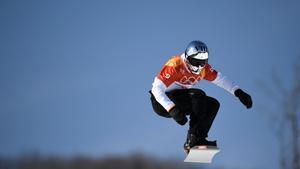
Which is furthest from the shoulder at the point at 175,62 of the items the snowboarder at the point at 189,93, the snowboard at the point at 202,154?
the snowboard at the point at 202,154

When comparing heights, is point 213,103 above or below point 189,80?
below

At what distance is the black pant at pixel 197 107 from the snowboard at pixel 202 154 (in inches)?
9.7

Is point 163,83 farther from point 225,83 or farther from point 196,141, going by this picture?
point 225,83

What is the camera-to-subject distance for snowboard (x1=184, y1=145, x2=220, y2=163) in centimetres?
1131

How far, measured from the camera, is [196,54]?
11.2m

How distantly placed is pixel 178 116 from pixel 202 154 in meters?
0.99

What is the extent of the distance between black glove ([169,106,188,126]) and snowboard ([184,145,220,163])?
0.62m

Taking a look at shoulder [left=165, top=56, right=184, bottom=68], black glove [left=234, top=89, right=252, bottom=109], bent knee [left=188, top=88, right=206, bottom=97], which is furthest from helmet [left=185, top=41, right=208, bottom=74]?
black glove [left=234, top=89, right=252, bottom=109]

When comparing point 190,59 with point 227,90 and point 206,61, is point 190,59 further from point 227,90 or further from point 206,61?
point 227,90

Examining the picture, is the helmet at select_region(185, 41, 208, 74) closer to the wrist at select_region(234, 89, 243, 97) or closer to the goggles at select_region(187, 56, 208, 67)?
the goggles at select_region(187, 56, 208, 67)

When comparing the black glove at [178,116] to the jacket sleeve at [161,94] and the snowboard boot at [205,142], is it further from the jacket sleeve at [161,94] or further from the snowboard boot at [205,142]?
the snowboard boot at [205,142]

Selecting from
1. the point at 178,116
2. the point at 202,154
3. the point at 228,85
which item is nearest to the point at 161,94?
the point at 178,116

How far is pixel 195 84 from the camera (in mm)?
11867

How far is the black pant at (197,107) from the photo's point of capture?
37.3ft
